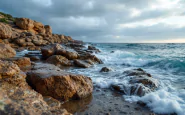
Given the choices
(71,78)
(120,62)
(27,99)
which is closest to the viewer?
(27,99)

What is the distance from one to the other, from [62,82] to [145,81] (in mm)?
3351

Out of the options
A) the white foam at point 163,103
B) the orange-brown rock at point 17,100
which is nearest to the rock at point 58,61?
the white foam at point 163,103

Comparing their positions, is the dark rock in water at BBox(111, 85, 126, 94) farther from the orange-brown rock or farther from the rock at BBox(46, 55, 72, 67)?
the rock at BBox(46, 55, 72, 67)

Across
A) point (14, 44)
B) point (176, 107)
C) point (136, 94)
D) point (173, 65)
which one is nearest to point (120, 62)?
point (173, 65)

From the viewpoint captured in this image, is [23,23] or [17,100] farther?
[23,23]

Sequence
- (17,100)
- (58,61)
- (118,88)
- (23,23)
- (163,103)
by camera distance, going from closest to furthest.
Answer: (17,100) → (163,103) → (118,88) → (58,61) → (23,23)

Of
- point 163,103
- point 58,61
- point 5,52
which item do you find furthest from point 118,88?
point 5,52

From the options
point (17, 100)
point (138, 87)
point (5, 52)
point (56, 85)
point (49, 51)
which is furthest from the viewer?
point (49, 51)

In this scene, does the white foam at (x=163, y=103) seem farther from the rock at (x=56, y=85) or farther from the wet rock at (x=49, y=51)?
the wet rock at (x=49, y=51)

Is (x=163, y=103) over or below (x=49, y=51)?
below

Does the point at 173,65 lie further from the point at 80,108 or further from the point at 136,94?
the point at 80,108

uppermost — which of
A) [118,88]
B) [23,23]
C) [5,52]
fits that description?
[23,23]

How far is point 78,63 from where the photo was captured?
378 inches

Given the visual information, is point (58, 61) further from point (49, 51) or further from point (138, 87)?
point (138, 87)
